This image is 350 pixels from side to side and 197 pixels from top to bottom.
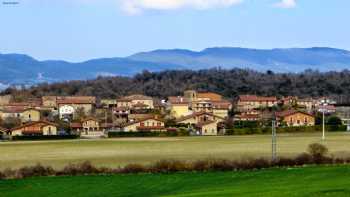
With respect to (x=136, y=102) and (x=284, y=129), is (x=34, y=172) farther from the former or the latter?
(x=136, y=102)

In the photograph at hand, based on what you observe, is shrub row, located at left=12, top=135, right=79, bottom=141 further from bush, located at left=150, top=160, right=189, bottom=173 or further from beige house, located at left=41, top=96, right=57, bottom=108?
beige house, located at left=41, top=96, right=57, bottom=108

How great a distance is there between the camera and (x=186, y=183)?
2828cm

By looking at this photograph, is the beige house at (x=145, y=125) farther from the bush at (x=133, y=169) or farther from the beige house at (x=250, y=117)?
the bush at (x=133, y=169)

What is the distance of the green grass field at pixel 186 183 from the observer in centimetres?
2267

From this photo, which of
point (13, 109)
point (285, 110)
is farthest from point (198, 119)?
point (13, 109)

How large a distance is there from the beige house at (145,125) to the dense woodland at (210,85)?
62.3m

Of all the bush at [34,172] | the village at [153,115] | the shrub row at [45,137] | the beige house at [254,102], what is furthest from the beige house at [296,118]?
the bush at [34,172]

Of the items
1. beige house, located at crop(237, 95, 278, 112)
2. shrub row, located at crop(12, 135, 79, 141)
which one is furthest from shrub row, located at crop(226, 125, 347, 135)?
beige house, located at crop(237, 95, 278, 112)

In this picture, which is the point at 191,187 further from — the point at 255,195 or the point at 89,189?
the point at 255,195

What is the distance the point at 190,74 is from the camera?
197 metres

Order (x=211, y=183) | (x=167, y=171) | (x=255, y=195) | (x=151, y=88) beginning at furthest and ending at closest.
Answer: (x=151, y=88) < (x=167, y=171) < (x=211, y=183) < (x=255, y=195)

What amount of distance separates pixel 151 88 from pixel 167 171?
147682 millimetres

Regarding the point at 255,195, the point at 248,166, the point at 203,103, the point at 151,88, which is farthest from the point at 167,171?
the point at 151,88

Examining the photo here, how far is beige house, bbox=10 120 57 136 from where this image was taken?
9119cm
